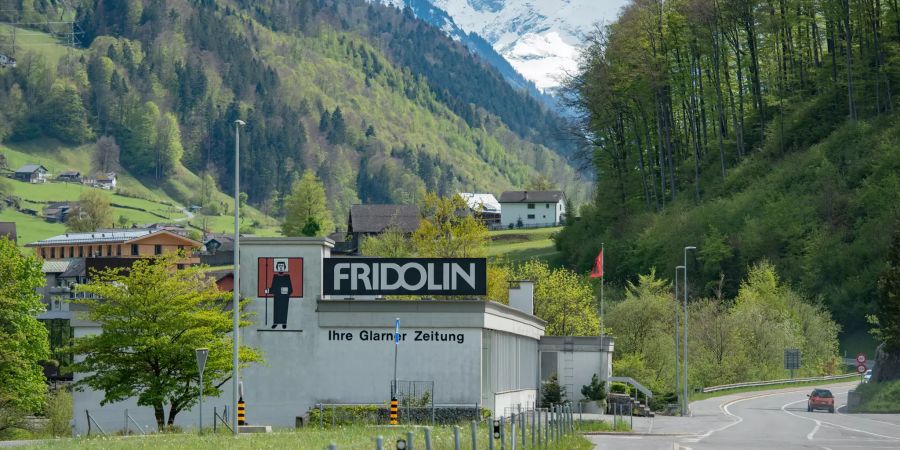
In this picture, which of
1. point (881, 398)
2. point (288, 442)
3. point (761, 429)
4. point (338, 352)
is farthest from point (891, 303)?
point (288, 442)

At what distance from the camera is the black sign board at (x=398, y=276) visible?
5491 centimetres

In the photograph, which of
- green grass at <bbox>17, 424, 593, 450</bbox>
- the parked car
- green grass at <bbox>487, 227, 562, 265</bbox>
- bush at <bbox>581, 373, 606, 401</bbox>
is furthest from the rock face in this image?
green grass at <bbox>487, 227, 562, 265</bbox>

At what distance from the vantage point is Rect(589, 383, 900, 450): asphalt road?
1748 inches

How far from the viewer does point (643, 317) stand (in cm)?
9619

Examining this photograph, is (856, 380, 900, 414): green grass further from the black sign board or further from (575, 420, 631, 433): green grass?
the black sign board

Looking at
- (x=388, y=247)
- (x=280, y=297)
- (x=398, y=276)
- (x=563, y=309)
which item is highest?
(x=388, y=247)

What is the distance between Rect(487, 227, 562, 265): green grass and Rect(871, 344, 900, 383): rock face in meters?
53.8

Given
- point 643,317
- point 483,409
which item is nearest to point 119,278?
point 483,409

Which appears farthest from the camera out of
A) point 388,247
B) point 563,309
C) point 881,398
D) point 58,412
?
point 388,247

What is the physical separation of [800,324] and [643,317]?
1298 centimetres

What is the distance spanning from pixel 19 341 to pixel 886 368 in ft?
156

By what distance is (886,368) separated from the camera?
79812 millimetres

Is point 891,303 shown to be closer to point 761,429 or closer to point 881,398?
point 881,398

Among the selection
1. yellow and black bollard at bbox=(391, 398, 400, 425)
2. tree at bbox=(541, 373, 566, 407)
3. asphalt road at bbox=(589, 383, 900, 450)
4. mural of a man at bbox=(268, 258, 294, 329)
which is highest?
mural of a man at bbox=(268, 258, 294, 329)
